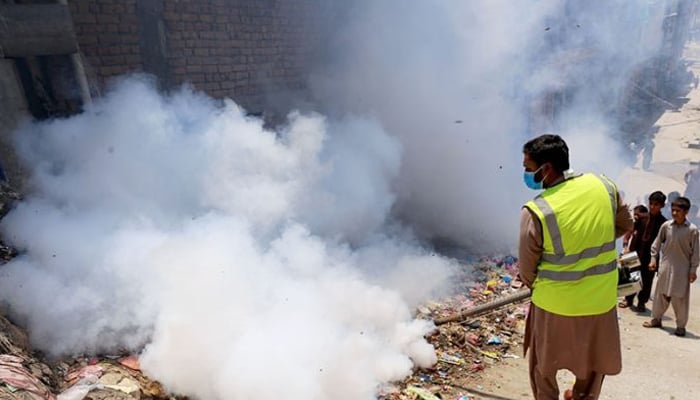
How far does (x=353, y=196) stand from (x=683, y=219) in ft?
11.7

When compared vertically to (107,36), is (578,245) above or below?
below

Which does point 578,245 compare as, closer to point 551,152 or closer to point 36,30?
point 551,152

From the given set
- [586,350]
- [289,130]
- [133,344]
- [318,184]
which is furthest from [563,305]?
[289,130]

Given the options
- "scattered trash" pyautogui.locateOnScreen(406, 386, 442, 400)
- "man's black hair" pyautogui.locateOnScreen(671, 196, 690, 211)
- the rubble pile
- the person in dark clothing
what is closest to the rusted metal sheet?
the rubble pile

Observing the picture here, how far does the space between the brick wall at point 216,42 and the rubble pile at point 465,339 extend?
12.3 feet

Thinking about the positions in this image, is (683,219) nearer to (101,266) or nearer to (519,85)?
(101,266)

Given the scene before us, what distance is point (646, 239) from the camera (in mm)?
5195

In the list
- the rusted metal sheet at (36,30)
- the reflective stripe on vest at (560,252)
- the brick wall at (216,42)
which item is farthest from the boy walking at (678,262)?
the rusted metal sheet at (36,30)

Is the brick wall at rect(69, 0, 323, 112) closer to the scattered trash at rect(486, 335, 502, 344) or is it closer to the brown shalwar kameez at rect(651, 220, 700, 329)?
the scattered trash at rect(486, 335, 502, 344)

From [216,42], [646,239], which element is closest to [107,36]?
[216,42]

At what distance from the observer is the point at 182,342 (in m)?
3.25

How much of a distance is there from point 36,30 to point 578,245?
4.55m

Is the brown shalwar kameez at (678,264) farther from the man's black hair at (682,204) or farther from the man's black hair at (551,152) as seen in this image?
the man's black hair at (551,152)

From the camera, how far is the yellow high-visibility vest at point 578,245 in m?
2.37
